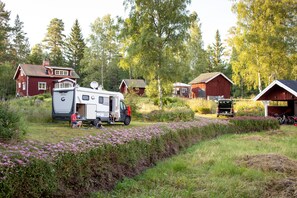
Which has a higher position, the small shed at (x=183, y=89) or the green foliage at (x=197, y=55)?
the green foliage at (x=197, y=55)

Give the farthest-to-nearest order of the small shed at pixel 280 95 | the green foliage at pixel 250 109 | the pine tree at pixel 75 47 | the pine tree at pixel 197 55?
the pine tree at pixel 75 47 → the pine tree at pixel 197 55 → the green foliage at pixel 250 109 → the small shed at pixel 280 95

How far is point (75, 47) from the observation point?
58.2 meters

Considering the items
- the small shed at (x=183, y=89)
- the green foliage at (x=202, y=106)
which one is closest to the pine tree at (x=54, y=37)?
the small shed at (x=183, y=89)

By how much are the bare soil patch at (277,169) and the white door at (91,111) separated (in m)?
7.60

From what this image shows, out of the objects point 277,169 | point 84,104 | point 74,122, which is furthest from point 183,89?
point 277,169

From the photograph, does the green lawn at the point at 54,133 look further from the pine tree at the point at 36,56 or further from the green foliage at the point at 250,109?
the pine tree at the point at 36,56

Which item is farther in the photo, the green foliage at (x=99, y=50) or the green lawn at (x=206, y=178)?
the green foliage at (x=99, y=50)

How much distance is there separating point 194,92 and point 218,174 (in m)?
39.4

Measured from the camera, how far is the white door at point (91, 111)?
13.0 m

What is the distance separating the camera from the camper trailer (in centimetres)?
1254

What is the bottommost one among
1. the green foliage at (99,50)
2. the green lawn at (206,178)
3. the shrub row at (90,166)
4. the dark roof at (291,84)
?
the green lawn at (206,178)

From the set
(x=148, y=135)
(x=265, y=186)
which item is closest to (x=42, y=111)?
(x=148, y=135)

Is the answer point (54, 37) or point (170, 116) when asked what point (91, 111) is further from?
point (54, 37)

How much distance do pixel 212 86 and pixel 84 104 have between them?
3286 cm
